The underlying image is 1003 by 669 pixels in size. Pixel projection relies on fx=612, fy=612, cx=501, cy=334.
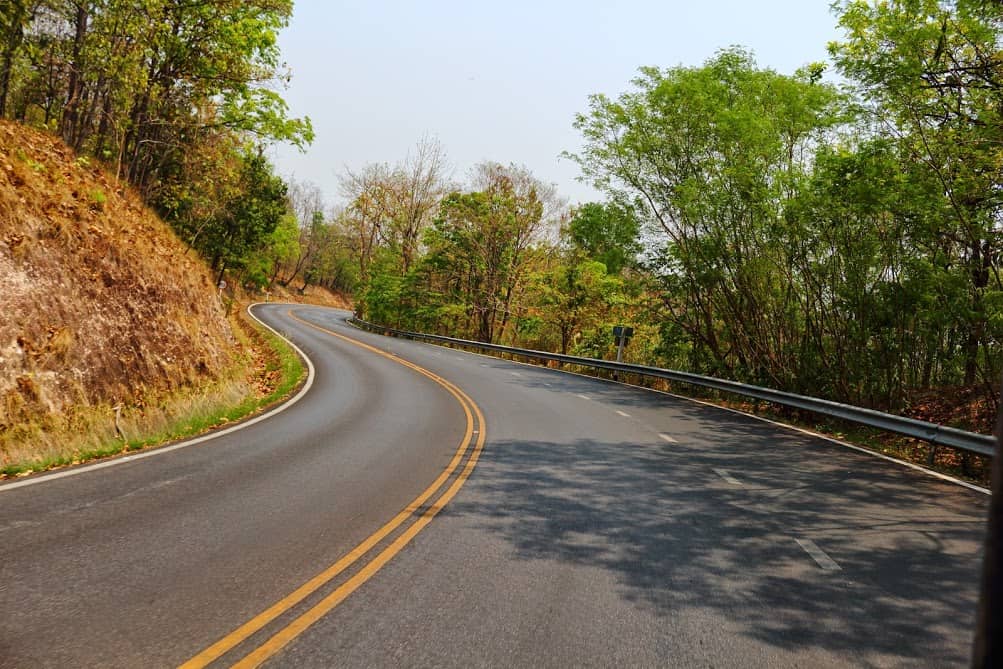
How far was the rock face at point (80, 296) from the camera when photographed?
33.4 ft

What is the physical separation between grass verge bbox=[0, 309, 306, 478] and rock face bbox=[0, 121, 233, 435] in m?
0.35

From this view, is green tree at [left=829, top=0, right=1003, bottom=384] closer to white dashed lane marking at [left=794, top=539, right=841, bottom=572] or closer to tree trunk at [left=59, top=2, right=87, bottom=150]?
white dashed lane marking at [left=794, top=539, right=841, bottom=572]

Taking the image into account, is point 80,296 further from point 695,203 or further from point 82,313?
point 695,203

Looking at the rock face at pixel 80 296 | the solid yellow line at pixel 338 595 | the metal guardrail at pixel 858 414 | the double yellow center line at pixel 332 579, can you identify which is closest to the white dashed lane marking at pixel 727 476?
the metal guardrail at pixel 858 414

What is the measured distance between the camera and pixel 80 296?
1195 centimetres

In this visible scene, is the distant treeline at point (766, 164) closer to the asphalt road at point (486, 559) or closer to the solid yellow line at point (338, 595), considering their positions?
the asphalt road at point (486, 559)

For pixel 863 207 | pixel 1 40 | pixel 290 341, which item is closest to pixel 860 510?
pixel 863 207

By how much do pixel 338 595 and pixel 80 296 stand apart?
10.8 metres

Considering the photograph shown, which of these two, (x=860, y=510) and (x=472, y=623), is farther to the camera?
(x=860, y=510)

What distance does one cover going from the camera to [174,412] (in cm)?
1167

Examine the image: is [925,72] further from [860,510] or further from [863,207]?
[860,510]

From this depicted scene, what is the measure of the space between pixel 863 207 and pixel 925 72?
293 cm

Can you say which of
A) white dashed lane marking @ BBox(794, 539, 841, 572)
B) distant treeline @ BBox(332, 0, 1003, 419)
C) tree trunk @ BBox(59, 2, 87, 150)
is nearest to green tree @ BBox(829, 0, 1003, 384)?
distant treeline @ BBox(332, 0, 1003, 419)

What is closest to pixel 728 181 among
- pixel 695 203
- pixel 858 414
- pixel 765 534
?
pixel 695 203
